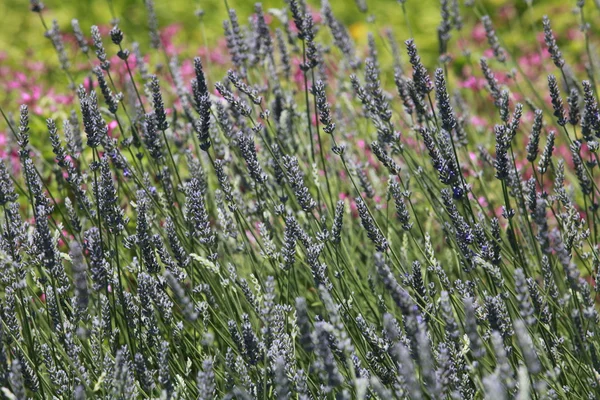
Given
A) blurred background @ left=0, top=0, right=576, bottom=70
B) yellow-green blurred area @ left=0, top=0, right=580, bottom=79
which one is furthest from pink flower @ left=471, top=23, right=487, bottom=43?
blurred background @ left=0, top=0, right=576, bottom=70

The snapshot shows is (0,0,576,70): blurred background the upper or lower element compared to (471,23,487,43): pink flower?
upper

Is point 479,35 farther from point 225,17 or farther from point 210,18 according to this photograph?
point 210,18

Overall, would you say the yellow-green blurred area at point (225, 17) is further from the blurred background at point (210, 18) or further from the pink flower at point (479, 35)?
the pink flower at point (479, 35)

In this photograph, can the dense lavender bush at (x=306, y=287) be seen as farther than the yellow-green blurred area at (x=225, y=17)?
No

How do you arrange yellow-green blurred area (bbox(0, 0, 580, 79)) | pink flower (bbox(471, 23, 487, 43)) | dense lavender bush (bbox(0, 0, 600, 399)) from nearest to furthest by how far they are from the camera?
dense lavender bush (bbox(0, 0, 600, 399))
pink flower (bbox(471, 23, 487, 43))
yellow-green blurred area (bbox(0, 0, 580, 79))

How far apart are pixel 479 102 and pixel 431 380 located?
4.27 metres

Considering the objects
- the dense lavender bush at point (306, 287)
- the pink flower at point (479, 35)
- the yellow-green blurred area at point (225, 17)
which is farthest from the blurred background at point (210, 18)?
the dense lavender bush at point (306, 287)

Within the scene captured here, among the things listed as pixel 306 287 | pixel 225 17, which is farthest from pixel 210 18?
pixel 306 287

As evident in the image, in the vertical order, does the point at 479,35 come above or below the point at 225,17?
below

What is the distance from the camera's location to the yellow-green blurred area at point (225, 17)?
640cm

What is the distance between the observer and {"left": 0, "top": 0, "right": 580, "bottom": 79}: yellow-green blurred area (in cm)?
640

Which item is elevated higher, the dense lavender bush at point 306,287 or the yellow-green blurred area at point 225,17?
the yellow-green blurred area at point 225,17

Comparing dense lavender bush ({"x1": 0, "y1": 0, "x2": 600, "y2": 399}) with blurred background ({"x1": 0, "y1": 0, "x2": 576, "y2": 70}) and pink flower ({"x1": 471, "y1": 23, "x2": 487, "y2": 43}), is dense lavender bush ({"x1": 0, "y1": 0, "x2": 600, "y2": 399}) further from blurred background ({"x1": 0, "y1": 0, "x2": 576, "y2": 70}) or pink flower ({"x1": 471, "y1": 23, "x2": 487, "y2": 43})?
blurred background ({"x1": 0, "y1": 0, "x2": 576, "y2": 70})

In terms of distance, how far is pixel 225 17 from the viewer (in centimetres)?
746
